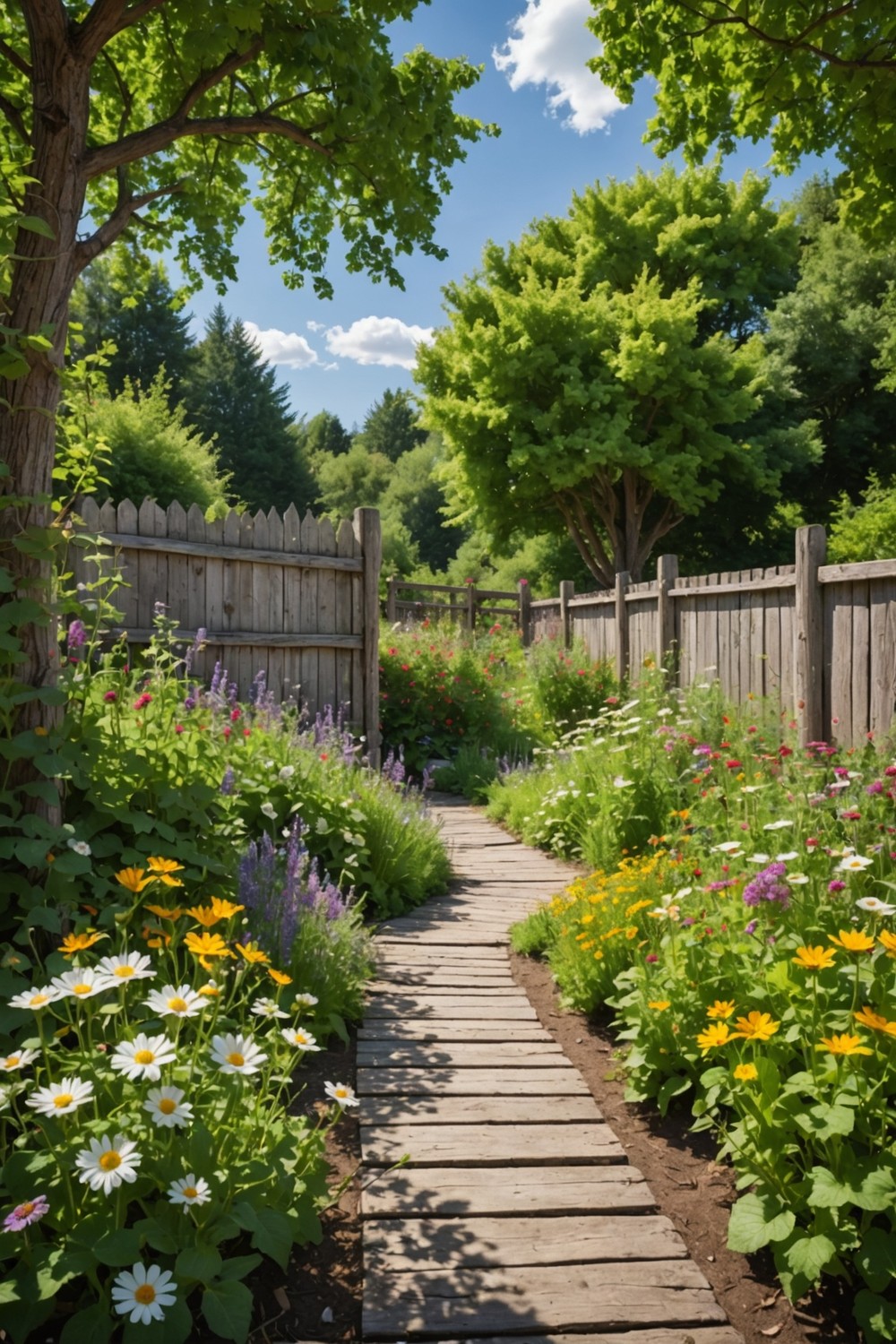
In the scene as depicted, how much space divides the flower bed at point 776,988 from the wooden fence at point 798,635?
549 millimetres

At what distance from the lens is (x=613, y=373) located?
16.1 metres

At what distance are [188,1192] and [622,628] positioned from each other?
8713 millimetres

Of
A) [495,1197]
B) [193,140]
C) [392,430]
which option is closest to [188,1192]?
[495,1197]

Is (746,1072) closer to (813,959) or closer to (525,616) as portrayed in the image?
(813,959)

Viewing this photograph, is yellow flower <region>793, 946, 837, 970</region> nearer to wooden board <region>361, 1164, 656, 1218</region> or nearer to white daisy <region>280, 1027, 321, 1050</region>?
wooden board <region>361, 1164, 656, 1218</region>

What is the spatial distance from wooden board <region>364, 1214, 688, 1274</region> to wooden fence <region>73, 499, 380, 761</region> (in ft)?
13.7

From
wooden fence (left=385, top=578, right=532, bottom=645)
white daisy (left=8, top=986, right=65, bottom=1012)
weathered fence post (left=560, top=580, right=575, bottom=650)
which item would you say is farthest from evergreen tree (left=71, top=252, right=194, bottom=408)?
white daisy (left=8, top=986, right=65, bottom=1012)

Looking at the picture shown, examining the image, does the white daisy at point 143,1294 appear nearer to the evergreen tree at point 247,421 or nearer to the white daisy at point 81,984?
the white daisy at point 81,984

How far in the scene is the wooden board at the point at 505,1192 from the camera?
2.41 metres

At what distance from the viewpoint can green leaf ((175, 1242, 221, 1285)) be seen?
1.71 metres

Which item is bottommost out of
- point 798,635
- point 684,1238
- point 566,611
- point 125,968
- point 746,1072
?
point 684,1238

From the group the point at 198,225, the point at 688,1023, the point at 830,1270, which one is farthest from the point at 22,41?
the point at 830,1270

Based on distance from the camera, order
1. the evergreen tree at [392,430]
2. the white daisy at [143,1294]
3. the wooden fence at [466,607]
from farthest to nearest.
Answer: the evergreen tree at [392,430], the wooden fence at [466,607], the white daisy at [143,1294]

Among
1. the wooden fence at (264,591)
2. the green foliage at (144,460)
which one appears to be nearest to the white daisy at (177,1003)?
the wooden fence at (264,591)
